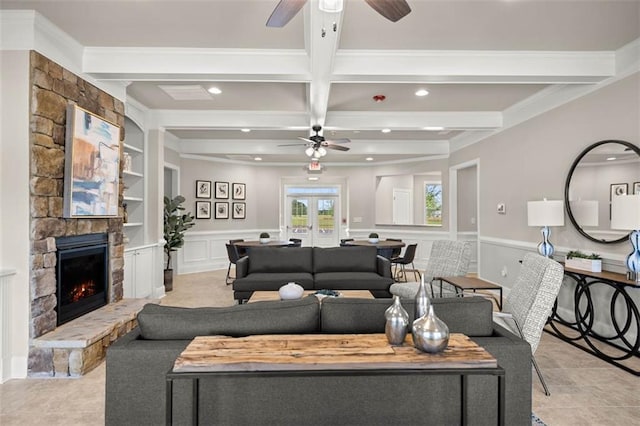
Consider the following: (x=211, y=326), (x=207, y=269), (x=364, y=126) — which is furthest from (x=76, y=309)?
(x=207, y=269)

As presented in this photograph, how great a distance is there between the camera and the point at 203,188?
8.17 m

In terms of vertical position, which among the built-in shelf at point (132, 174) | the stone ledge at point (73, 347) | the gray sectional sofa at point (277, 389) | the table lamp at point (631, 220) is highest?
the built-in shelf at point (132, 174)

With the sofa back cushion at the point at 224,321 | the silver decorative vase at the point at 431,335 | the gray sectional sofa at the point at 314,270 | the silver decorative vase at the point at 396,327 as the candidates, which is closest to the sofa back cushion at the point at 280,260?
the gray sectional sofa at the point at 314,270

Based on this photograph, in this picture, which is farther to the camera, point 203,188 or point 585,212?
point 203,188

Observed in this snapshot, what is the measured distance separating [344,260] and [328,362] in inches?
149

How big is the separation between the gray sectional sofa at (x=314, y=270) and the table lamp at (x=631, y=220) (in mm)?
2440

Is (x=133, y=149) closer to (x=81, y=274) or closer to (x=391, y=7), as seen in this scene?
(x=81, y=274)

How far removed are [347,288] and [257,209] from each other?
528 centimetres

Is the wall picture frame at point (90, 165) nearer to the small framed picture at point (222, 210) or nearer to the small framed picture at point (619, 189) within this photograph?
the small framed picture at point (222, 210)

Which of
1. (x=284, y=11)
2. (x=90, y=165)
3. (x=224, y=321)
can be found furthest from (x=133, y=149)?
(x=224, y=321)

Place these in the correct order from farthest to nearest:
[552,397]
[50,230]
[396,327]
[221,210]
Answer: [221,210], [50,230], [552,397], [396,327]

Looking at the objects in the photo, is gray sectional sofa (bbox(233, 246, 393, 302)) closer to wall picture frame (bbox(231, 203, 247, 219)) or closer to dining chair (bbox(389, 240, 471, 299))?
dining chair (bbox(389, 240, 471, 299))

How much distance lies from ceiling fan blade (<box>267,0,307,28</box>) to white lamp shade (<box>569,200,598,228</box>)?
361 centimetres

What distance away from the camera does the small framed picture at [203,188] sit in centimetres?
807
